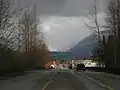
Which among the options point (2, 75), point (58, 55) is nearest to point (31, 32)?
point (2, 75)

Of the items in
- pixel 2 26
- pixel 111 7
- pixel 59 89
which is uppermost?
pixel 111 7

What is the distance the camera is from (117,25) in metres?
68.4

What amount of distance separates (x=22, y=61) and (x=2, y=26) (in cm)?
3867

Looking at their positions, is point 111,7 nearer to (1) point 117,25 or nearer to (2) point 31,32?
(1) point 117,25

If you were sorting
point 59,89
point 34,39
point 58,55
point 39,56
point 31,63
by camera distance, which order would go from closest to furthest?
point 59,89 < point 31,63 < point 34,39 < point 39,56 < point 58,55

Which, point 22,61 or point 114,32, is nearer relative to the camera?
point 114,32

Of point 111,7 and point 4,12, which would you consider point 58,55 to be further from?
point 4,12

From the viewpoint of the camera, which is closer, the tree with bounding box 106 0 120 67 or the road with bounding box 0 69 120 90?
the road with bounding box 0 69 120 90

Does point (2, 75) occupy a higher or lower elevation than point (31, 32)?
lower

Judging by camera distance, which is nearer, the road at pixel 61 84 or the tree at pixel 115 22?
the road at pixel 61 84

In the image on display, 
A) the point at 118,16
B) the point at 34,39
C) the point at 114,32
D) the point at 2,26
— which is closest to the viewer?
the point at 2,26

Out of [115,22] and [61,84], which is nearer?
[61,84]

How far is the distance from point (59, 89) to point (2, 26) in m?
24.7

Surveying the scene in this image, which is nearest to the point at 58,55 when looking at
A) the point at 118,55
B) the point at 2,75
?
the point at 118,55
